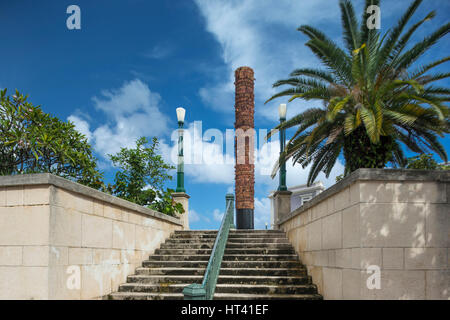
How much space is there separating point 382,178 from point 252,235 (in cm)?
644

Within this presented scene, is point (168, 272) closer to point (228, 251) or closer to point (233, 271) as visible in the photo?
point (233, 271)

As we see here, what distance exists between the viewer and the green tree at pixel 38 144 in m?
13.0

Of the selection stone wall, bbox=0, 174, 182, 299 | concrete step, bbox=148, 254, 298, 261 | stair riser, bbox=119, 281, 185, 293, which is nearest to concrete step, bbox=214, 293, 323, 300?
stair riser, bbox=119, 281, 185, 293

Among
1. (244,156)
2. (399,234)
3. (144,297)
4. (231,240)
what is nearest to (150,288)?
(144,297)

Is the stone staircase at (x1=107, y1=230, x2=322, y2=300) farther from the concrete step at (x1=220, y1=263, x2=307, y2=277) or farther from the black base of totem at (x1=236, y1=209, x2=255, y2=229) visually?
the black base of totem at (x1=236, y1=209, x2=255, y2=229)

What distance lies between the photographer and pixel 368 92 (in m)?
8.16

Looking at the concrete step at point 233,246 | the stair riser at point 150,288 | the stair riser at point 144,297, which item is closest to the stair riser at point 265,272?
the stair riser at point 150,288

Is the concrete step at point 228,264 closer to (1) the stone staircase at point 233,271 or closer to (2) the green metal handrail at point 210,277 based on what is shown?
(1) the stone staircase at point 233,271

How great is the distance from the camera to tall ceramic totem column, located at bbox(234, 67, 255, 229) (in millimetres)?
15789

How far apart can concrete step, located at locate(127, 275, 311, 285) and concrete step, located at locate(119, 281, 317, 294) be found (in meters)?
0.22

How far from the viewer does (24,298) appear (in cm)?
574

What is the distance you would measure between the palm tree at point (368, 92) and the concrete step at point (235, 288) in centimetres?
317

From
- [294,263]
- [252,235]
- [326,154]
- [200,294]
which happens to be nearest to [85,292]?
[200,294]
